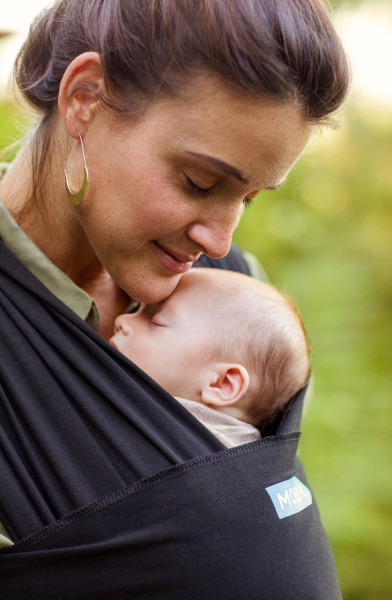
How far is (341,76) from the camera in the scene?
105cm

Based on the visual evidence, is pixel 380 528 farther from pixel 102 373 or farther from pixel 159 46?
pixel 159 46

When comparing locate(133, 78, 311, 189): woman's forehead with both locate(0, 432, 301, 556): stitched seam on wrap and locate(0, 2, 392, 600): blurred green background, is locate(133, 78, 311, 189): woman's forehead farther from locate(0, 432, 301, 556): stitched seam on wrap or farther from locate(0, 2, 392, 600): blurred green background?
locate(0, 2, 392, 600): blurred green background

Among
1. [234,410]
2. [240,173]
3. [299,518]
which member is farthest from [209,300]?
[299,518]

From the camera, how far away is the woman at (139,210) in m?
0.92

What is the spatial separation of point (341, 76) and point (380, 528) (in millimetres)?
2483

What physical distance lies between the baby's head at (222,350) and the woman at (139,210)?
0.52ft

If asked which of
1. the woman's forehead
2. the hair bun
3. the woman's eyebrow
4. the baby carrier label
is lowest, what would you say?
the baby carrier label

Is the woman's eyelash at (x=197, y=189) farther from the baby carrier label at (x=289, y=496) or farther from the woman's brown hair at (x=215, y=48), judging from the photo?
the baby carrier label at (x=289, y=496)

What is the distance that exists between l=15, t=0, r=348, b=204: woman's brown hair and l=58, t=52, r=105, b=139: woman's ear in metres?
0.03

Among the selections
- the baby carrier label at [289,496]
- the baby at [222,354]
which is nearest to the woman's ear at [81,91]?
the baby at [222,354]

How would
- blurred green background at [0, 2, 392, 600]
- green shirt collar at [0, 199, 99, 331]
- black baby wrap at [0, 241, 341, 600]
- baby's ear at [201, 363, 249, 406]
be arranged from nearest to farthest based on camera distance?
black baby wrap at [0, 241, 341, 600] → green shirt collar at [0, 199, 99, 331] → baby's ear at [201, 363, 249, 406] → blurred green background at [0, 2, 392, 600]

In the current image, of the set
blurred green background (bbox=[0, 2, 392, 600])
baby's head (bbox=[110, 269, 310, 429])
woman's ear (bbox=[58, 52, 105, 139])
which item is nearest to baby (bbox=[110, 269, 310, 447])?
baby's head (bbox=[110, 269, 310, 429])

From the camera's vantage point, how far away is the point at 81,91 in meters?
1.06

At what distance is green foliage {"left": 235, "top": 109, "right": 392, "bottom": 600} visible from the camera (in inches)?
108
